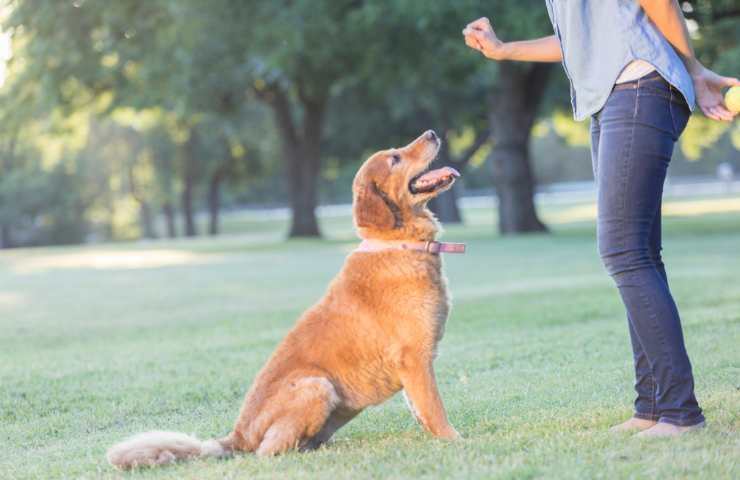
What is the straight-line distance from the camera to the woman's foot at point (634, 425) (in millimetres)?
4988

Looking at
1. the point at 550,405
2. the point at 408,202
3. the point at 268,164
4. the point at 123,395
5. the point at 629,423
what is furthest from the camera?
the point at 268,164

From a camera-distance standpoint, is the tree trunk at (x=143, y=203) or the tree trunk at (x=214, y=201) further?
the tree trunk at (x=143, y=203)

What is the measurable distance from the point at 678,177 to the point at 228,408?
103 metres

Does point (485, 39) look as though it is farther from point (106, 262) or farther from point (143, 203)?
point (143, 203)

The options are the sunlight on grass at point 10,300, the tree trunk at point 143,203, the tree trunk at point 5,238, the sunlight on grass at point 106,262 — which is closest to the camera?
the sunlight on grass at point 10,300

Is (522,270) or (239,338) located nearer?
(239,338)

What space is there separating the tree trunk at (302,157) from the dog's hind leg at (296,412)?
103 ft

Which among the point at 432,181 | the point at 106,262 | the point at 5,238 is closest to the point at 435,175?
the point at 432,181

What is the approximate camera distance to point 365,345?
5152 millimetres

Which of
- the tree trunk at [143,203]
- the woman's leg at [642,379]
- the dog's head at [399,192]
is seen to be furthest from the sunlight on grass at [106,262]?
the tree trunk at [143,203]

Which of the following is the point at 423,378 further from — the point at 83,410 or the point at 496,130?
the point at 496,130

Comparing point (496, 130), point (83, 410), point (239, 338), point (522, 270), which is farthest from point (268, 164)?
point (83, 410)

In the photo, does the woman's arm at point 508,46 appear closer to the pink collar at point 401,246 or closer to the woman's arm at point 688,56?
the woman's arm at point 688,56

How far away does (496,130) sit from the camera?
96.8ft
